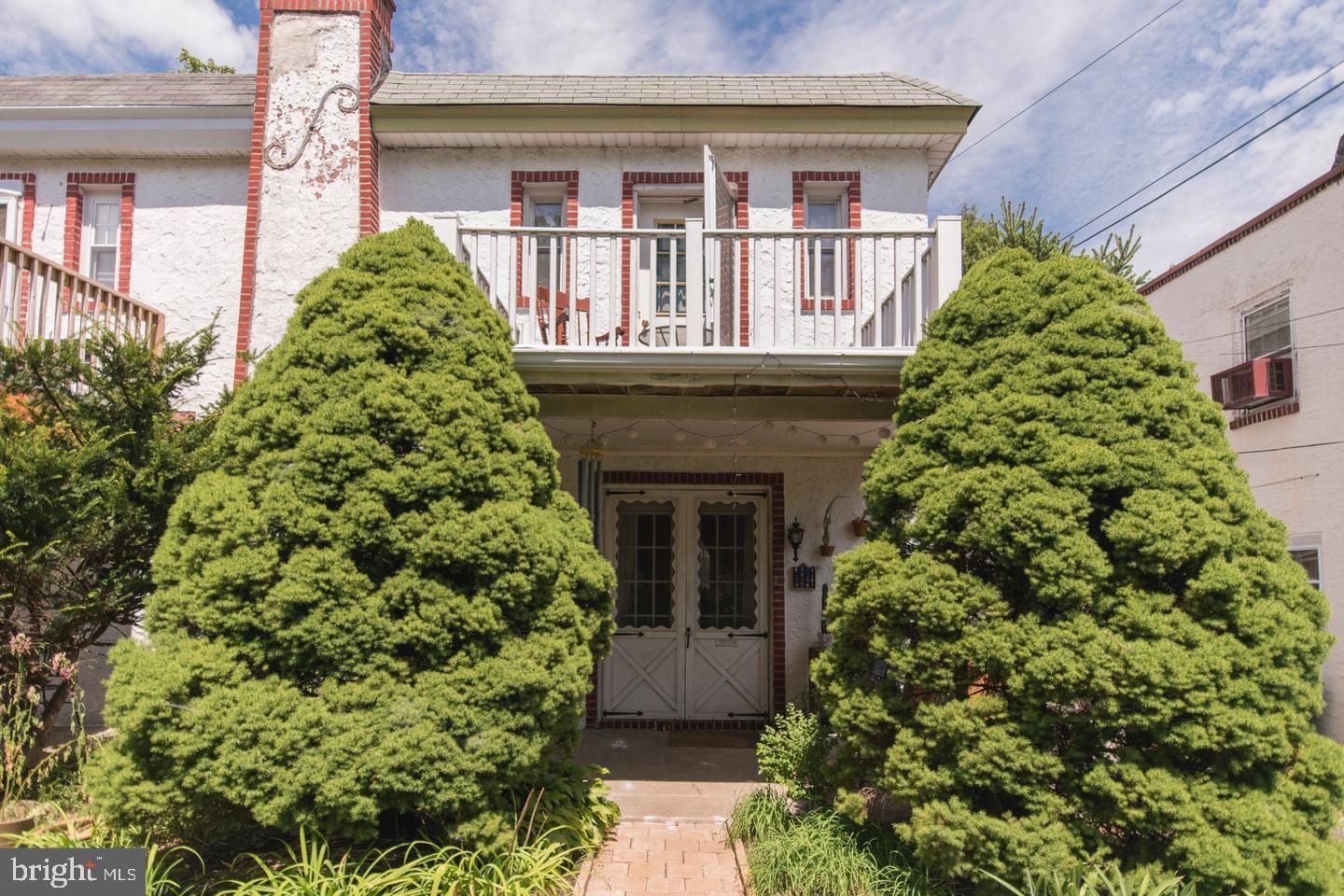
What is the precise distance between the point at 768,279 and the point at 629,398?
2093 millimetres

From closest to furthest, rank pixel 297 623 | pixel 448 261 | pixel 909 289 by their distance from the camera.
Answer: pixel 297 623 → pixel 448 261 → pixel 909 289

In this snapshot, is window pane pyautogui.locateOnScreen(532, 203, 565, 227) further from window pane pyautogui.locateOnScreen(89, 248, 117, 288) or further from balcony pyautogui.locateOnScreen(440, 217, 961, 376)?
window pane pyautogui.locateOnScreen(89, 248, 117, 288)

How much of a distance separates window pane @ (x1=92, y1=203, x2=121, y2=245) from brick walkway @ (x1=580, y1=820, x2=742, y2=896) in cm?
718

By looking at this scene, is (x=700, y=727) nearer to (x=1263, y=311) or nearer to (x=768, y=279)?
(x=768, y=279)

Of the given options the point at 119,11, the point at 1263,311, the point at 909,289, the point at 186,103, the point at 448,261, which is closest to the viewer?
the point at 448,261

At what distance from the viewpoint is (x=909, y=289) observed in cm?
612

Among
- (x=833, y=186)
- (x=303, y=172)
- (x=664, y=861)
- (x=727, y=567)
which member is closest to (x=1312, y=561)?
(x=727, y=567)

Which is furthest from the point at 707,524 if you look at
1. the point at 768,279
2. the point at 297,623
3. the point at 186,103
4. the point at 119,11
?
the point at 119,11

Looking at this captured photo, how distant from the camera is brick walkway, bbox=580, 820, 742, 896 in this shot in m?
4.39

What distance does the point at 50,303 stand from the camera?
655 centimetres

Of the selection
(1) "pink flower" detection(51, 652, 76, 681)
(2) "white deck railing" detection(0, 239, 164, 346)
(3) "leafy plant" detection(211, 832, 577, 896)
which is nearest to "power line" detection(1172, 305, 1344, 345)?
(3) "leafy plant" detection(211, 832, 577, 896)

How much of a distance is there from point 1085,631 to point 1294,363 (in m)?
6.86

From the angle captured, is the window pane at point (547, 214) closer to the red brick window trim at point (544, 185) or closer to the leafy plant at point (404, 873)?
the red brick window trim at point (544, 185)

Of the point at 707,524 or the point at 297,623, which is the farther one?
the point at 707,524
